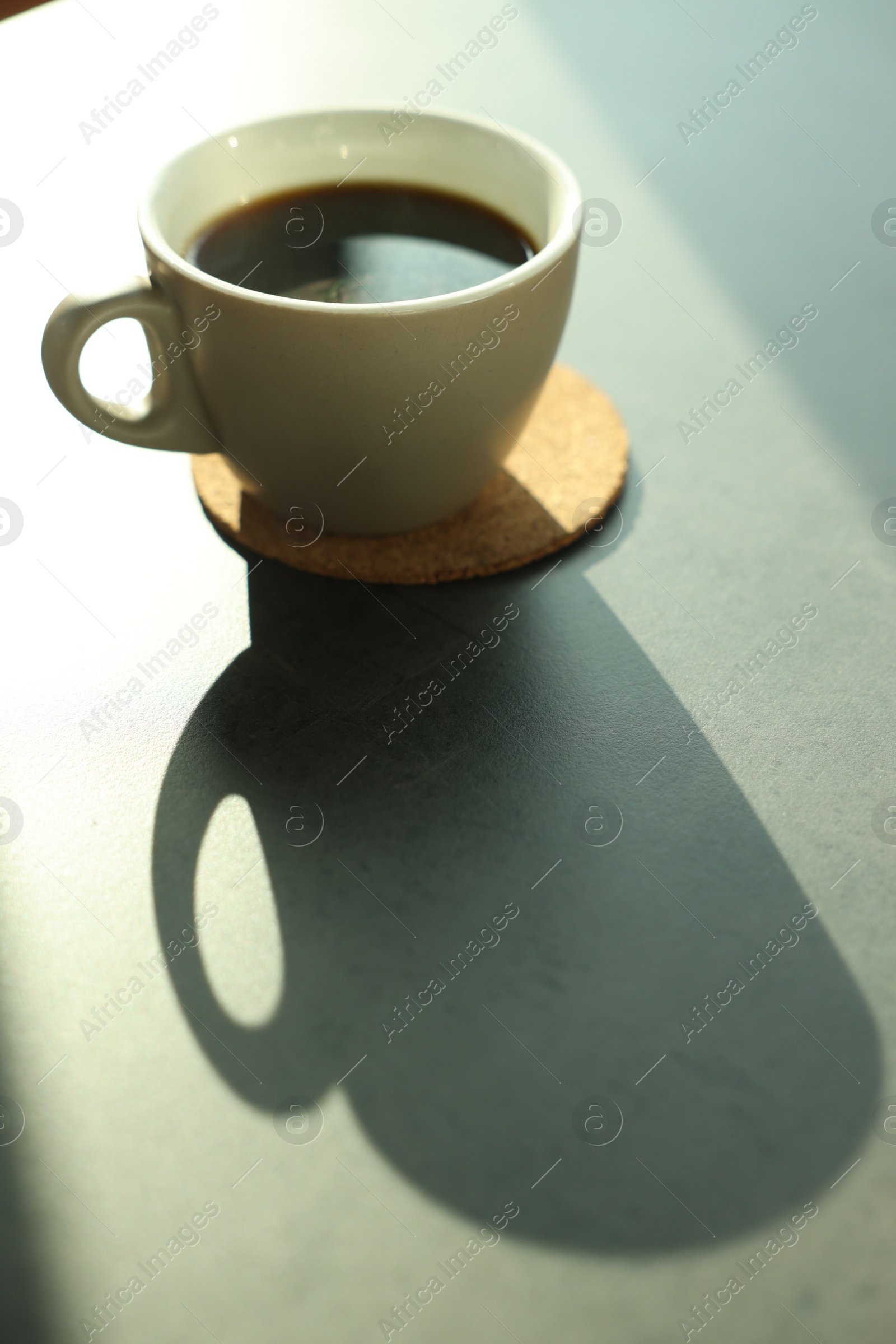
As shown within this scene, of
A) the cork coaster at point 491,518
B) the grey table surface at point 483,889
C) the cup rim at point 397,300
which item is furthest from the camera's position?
the cork coaster at point 491,518

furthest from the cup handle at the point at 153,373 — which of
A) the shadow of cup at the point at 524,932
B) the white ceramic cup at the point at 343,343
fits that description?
the shadow of cup at the point at 524,932

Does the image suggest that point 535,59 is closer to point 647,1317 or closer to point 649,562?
point 649,562

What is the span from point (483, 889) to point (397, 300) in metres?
0.30

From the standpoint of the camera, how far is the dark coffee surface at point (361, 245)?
588 millimetres

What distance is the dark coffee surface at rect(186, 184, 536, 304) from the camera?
588 mm

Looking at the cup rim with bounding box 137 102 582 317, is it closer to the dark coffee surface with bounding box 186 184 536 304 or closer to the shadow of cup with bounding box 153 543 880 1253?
the dark coffee surface with bounding box 186 184 536 304

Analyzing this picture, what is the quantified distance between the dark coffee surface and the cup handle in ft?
0.15

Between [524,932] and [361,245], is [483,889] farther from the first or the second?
[361,245]

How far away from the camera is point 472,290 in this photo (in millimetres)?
522

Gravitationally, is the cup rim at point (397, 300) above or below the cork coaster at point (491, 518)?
above

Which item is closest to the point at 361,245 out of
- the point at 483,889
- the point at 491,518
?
the point at 491,518

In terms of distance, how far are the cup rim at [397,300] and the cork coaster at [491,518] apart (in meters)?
0.12

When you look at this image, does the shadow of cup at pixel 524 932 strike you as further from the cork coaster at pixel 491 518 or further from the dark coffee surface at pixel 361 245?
the dark coffee surface at pixel 361 245

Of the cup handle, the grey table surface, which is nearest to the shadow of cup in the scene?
the grey table surface
